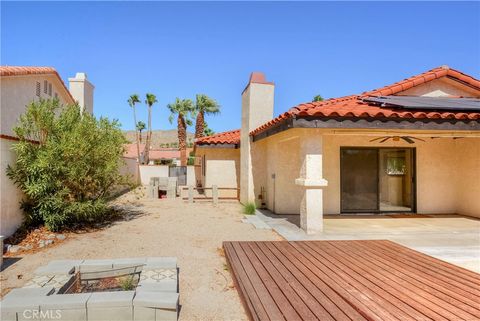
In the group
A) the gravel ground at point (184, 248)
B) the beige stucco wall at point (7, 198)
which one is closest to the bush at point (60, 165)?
the beige stucco wall at point (7, 198)

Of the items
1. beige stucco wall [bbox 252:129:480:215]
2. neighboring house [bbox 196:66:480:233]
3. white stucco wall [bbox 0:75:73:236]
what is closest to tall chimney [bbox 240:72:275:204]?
neighboring house [bbox 196:66:480:233]

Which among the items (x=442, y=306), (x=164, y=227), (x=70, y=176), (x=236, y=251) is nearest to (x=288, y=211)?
(x=164, y=227)

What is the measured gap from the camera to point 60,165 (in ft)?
25.9

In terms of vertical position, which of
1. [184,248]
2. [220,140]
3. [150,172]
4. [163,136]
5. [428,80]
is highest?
[163,136]

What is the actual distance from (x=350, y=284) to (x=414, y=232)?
466 cm

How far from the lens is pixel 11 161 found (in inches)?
295

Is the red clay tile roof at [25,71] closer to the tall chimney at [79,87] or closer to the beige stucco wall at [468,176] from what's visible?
the tall chimney at [79,87]

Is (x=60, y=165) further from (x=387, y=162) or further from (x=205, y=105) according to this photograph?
(x=205, y=105)

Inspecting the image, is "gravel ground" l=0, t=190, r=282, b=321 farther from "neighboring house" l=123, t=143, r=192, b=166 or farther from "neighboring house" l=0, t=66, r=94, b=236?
"neighboring house" l=123, t=143, r=192, b=166

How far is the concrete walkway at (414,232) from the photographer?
20.2 ft

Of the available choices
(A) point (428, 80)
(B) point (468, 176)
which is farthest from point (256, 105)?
(B) point (468, 176)

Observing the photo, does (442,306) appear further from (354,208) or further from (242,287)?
(354,208)

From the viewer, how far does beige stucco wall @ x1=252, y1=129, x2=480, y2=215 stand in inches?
408

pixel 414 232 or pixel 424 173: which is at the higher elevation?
pixel 424 173
